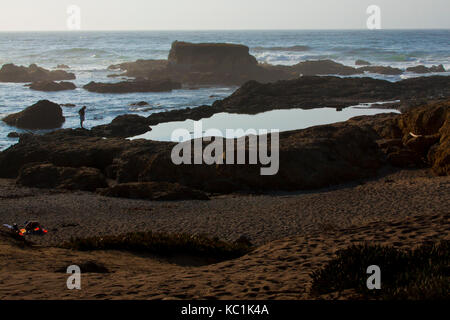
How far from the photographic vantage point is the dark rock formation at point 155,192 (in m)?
17.9

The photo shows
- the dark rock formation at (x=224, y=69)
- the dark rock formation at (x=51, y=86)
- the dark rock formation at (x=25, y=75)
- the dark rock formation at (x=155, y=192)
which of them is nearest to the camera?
the dark rock formation at (x=155, y=192)

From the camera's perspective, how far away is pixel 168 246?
443 inches

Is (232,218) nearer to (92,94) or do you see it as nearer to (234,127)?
(234,127)

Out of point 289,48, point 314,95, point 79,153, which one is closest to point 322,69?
point 314,95

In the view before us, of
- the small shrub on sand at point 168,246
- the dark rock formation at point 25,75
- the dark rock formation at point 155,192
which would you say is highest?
the dark rock formation at point 25,75

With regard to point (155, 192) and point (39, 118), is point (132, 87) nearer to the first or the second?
point (39, 118)

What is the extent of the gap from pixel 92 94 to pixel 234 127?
24881mm

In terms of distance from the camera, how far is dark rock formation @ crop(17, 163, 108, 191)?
1983 cm

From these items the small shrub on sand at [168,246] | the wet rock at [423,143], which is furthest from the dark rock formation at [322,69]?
the small shrub on sand at [168,246]

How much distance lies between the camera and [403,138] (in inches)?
890

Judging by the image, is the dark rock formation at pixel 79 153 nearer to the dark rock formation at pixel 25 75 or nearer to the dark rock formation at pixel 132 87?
the dark rock formation at pixel 132 87

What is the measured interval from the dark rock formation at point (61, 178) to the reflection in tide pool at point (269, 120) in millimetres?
7850

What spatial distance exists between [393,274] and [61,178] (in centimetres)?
1623

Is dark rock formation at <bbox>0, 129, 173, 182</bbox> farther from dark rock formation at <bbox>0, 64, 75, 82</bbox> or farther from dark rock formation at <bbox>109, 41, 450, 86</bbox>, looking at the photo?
dark rock formation at <bbox>0, 64, 75, 82</bbox>
